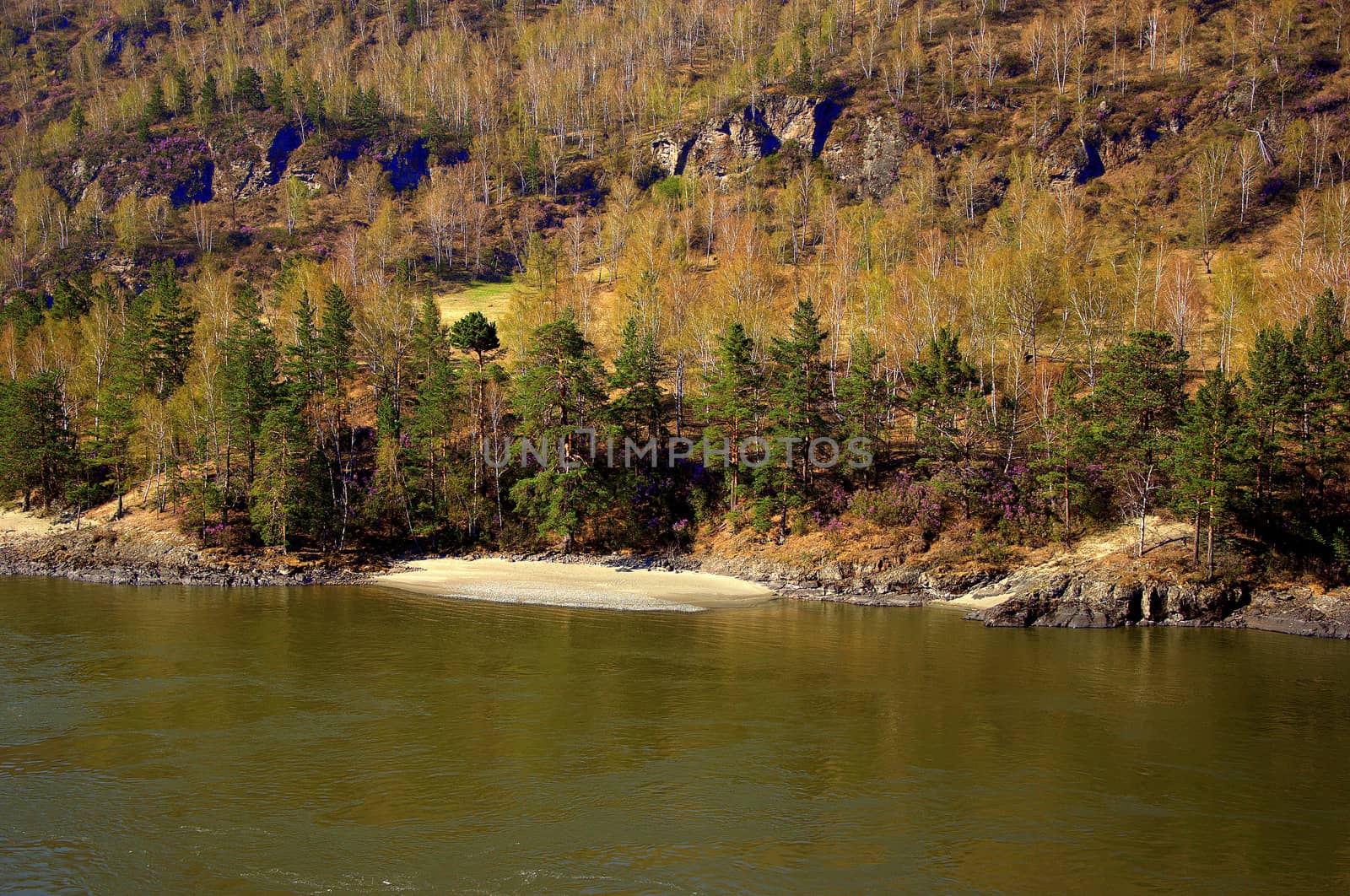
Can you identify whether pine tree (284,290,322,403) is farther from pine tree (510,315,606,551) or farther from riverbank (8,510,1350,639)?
pine tree (510,315,606,551)

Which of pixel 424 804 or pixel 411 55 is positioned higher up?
pixel 411 55

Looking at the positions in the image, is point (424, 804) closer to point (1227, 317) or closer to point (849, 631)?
point (849, 631)

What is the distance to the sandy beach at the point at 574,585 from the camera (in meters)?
41.1

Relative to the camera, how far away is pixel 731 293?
66938 mm

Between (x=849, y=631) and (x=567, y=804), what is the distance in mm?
20475

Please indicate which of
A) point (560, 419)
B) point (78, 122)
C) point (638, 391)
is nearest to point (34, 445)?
point (560, 419)

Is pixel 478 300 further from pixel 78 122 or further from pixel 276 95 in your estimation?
pixel 78 122

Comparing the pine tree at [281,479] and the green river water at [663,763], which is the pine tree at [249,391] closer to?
the pine tree at [281,479]

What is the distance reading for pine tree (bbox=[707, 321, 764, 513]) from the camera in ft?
168

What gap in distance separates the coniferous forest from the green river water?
16.8 m

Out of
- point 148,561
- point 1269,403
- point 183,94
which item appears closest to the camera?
point 1269,403

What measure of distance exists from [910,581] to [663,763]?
1110 inches

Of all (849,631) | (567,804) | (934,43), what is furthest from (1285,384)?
(934,43)

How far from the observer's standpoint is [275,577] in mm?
47438
